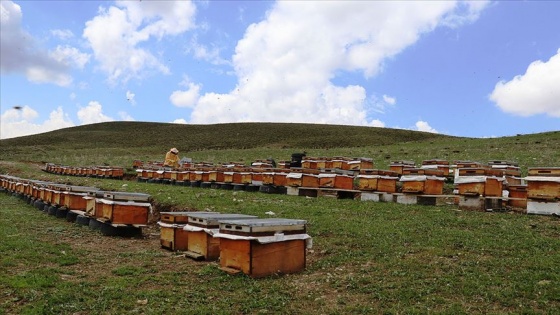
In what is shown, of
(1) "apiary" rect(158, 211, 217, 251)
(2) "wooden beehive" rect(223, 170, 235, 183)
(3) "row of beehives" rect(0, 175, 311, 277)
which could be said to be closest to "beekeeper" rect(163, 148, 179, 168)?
(2) "wooden beehive" rect(223, 170, 235, 183)

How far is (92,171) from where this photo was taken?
3844 centimetres

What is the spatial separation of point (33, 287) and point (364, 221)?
7988 mm

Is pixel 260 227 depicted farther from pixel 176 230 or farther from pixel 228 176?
pixel 228 176

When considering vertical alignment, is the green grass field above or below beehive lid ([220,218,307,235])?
below

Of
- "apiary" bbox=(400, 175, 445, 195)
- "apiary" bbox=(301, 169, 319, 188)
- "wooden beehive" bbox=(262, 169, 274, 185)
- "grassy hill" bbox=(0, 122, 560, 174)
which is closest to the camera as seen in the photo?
"apiary" bbox=(400, 175, 445, 195)

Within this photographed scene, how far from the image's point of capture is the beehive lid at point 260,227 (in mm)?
7945

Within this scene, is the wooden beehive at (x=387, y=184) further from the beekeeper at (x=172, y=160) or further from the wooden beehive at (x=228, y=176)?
the beekeeper at (x=172, y=160)

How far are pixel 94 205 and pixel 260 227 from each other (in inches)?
321

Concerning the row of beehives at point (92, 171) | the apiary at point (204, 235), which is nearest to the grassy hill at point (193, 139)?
the row of beehives at point (92, 171)

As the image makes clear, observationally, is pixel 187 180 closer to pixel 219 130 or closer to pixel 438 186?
pixel 438 186

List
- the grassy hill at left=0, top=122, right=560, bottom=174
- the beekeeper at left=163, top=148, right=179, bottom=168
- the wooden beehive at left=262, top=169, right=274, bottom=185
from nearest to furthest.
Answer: the wooden beehive at left=262, top=169, right=274, bottom=185, the beekeeper at left=163, top=148, right=179, bottom=168, the grassy hill at left=0, top=122, right=560, bottom=174

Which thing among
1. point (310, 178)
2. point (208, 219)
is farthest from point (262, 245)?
point (310, 178)

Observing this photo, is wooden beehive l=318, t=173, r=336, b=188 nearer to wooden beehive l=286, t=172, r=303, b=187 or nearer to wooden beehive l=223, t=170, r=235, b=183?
wooden beehive l=286, t=172, r=303, b=187

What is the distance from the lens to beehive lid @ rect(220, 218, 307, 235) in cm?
795
